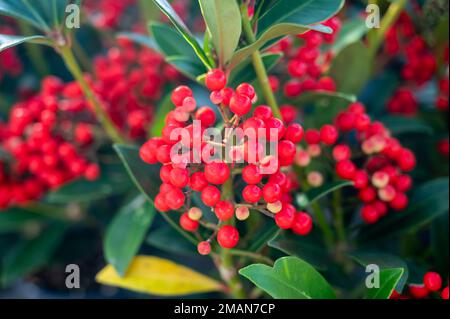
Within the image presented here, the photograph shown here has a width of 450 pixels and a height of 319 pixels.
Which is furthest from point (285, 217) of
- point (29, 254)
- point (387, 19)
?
point (29, 254)

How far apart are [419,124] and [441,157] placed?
A: 0.13 metres

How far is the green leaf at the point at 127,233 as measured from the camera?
87cm

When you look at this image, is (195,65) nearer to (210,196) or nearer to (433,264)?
(210,196)

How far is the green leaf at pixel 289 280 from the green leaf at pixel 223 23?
24 centimetres

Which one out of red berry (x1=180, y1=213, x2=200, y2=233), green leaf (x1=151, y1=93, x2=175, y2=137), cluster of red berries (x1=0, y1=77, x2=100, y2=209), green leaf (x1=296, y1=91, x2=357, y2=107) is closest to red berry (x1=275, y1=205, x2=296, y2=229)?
red berry (x1=180, y1=213, x2=200, y2=233)

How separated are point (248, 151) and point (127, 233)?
0.37 metres

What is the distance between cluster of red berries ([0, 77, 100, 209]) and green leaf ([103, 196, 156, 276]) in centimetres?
10

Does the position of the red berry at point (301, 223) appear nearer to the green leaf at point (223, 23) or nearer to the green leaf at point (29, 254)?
the green leaf at point (223, 23)

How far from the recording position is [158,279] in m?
0.89

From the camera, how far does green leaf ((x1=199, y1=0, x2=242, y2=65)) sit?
1.97 ft

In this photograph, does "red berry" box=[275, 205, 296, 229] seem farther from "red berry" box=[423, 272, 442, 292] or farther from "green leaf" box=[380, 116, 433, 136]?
"green leaf" box=[380, 116, 433, 136]

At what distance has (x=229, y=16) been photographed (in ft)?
1.99

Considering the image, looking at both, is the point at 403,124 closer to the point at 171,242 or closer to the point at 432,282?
the point at 432,282

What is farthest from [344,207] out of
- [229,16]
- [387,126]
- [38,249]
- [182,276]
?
[38,249]
